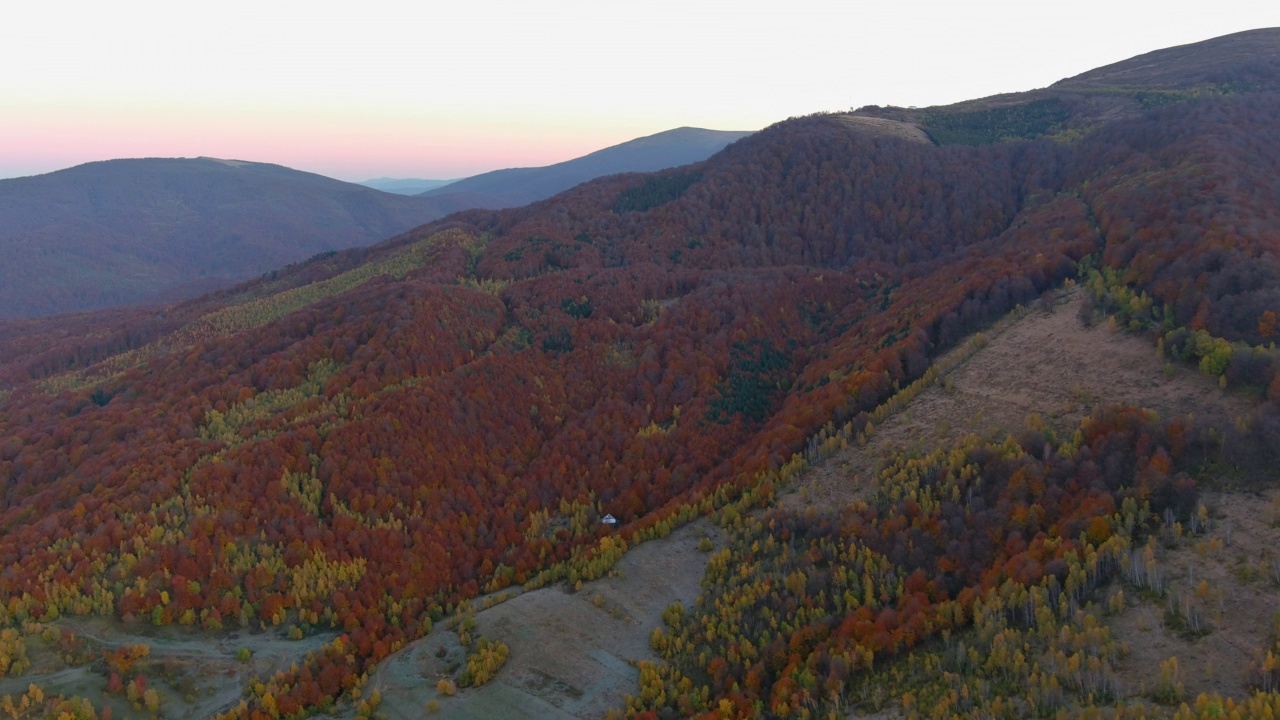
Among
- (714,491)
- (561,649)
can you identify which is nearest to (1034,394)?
(714,491)

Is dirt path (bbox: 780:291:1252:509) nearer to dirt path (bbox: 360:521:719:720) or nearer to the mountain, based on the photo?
the mountain

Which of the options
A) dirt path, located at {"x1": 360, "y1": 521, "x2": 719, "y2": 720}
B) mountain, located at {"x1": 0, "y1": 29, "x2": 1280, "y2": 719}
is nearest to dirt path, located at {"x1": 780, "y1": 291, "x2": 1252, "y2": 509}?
mountain, located at {"x1": 0, "y1": 29, "x2": 1280, "y2": 719}

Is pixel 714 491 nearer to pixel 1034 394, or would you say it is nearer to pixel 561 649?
pixel 561 649

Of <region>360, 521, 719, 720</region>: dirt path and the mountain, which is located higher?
the mountain

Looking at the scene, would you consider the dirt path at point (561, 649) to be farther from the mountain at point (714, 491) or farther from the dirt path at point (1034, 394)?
the dirt path at point (1034, 394)

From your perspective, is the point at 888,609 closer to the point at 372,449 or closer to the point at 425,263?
the point at 372,449

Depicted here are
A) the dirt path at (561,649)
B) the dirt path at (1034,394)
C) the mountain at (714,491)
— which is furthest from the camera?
the dirt path at (1034,394)

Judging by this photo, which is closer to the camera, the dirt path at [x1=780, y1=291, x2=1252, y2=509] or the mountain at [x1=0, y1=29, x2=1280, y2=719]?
the mountain at [x1=0, y1=29, x2=1280, y2=719]

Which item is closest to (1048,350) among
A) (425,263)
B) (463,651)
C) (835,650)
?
(835,650)

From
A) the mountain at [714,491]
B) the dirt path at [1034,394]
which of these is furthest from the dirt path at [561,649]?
the dirt path at [1034,394]
